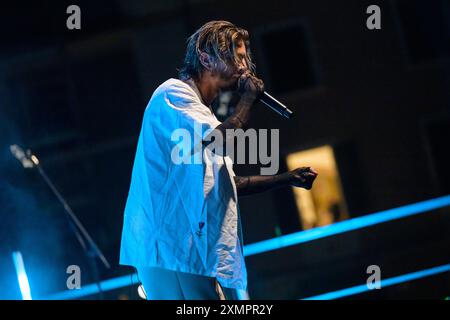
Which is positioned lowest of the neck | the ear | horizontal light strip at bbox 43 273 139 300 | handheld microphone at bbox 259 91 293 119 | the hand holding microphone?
horizontal light strip at bbox 43 273 139 300

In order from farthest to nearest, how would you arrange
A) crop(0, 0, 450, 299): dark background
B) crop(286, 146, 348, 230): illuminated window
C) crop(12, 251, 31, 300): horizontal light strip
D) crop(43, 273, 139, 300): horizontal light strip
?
crop(286, 146, 348, 230): illuminated window → crop(0, 0, 450, 299): dark background → crop(43, 273, 139, 300): horizontal light strip → crop(12, 251, 31, 300): horizontal light strip

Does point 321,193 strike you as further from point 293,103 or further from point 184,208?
point 184,208

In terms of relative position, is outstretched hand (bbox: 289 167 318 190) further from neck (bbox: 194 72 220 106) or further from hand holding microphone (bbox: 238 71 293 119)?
neck (bbox: 194 72 220 106)

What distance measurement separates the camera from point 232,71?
193 cm

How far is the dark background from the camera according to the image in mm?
6938

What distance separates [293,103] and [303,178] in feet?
24.8

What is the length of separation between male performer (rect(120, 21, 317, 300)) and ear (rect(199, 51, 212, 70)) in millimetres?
121

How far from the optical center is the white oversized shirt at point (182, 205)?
69.0 inches

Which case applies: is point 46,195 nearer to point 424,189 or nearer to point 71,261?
point 71,261

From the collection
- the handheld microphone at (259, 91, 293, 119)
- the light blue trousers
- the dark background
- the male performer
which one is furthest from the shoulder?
the dark background

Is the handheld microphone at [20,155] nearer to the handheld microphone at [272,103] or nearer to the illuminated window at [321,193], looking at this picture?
the handheld microphone at [272,103]

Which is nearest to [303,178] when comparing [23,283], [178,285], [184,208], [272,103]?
[272,103]

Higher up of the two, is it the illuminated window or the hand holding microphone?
the hand holding microphone
